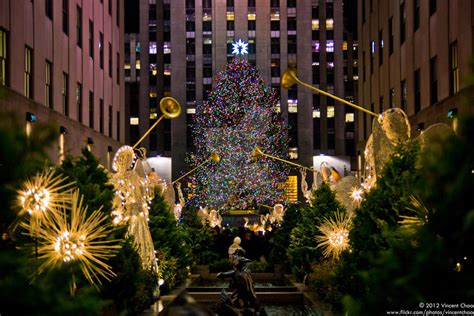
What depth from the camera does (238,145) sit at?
201 ft

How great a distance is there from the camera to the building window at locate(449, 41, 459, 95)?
26078mm

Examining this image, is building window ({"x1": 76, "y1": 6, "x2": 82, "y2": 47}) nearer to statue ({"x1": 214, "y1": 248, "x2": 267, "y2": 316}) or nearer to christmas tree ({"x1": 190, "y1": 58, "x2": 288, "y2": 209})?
statue ({"x1": 214, "y1": 248, "x2": 267, "y2": 316})

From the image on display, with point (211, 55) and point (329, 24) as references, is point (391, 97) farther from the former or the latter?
point (329, 24)

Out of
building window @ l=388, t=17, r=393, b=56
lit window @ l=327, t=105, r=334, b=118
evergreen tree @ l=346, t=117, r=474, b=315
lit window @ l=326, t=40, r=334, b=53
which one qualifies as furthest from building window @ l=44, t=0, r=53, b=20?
lit window @ l=326, t=40, r=334, b=53

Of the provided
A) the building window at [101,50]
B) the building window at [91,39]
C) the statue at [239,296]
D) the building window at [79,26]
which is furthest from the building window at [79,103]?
the statue at [239,296]

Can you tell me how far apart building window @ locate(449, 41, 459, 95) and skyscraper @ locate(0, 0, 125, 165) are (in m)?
14.2

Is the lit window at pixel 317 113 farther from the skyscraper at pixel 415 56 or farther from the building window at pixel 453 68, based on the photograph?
the building window at pixel 453 68

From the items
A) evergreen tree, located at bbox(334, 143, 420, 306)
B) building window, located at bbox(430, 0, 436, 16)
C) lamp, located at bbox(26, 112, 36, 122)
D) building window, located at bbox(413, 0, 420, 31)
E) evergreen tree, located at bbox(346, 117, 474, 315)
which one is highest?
building window, located at bbox(413, 0, 420, 31)

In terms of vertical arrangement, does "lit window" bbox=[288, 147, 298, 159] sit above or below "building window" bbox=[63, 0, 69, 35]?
above

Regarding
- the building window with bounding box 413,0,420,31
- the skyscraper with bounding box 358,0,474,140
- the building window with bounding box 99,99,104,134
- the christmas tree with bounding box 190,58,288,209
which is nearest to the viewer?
the skyscraper with bounding box 358,0,474,140

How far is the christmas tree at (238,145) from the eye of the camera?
59.6 m

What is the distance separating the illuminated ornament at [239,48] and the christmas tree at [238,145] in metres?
8.24

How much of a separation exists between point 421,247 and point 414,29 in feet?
102

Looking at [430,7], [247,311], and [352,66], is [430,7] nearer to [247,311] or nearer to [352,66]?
[247,311]
